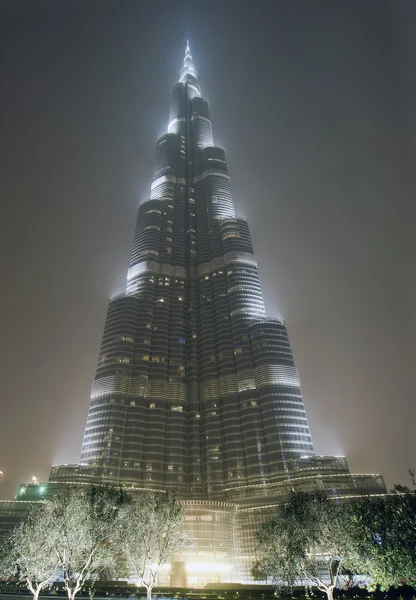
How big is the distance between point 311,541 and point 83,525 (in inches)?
1252

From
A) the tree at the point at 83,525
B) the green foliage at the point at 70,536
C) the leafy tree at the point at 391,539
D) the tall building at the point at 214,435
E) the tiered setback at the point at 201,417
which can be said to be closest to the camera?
the leafy tree at the point at 391,539

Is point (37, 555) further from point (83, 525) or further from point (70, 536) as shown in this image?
point (83, 525)

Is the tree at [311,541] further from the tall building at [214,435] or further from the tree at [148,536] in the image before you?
the tall building at [214,435]

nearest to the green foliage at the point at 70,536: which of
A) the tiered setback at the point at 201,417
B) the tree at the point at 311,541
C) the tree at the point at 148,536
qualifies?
the tree at the point at 148,536

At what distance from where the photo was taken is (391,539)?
152 ft

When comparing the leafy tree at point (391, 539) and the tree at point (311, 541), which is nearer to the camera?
the leafy tree at point (391, 539)

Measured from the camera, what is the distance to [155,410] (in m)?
178

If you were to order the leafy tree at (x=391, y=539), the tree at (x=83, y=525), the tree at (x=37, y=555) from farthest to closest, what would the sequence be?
the tree at (x=37, y=555) → the tree at (x=83, y=525) → the leafy tree at (x=391, y=539)

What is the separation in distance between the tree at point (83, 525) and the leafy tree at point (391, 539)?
3330 cm

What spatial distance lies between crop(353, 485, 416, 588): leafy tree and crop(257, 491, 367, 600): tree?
2.09 meters

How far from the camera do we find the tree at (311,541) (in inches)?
1954

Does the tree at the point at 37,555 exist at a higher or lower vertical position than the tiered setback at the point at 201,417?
lower

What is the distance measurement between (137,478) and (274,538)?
351 ft

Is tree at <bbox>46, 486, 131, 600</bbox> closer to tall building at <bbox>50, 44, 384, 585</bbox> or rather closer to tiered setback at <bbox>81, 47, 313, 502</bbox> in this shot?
tall building at <bbox>50, 44, 384, 585</bbox>
